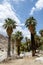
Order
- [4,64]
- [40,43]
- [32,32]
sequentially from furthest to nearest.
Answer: [40,43] < [32,32] < [4,64]

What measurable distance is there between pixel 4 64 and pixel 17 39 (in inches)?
1037

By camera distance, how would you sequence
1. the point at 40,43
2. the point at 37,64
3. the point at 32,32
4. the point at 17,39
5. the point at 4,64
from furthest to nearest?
the point at 40,43 → the point at 17,39 → the point at 32,32 → the point at 4,64 → the point at 37,64

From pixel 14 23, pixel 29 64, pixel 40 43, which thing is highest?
pixel 14 23

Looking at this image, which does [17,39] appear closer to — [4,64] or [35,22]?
[35,22]

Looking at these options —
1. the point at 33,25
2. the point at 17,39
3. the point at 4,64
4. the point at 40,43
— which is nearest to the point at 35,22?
the point at 33,25

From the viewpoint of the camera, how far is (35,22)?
62.3 meters

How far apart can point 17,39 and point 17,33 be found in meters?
2.63

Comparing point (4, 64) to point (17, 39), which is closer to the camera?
point (4, 64)

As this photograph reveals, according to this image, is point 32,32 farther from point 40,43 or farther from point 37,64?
point 37,64

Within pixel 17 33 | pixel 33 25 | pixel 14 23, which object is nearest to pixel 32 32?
pixel 33 25

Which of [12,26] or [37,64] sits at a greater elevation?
[12,26]

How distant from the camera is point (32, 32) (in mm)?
61156

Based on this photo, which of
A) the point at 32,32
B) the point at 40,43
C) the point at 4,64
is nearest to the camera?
the point at 4,64

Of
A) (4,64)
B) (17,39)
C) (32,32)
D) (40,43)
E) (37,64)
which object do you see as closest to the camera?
(37,64)
